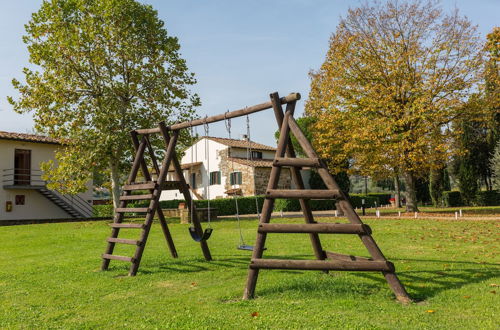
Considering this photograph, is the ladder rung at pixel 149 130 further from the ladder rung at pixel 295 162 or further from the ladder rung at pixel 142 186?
the ladder rung at pixel 295 162

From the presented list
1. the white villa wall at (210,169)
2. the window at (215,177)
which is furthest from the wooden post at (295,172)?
the window at (215,177)

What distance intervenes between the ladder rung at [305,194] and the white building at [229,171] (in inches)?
1027

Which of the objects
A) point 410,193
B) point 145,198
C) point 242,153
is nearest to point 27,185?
point 242,153

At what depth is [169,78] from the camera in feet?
77.2

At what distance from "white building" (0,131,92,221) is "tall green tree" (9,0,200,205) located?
780 cm

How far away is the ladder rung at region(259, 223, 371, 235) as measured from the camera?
5.65 metres

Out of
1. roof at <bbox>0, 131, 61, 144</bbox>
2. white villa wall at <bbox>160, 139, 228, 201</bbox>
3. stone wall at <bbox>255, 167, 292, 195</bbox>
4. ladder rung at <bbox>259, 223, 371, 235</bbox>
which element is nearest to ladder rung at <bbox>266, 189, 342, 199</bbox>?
ladder rung at <bbox>259, 223, 371, 235</bbox>

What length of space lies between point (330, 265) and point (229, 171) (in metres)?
31.9

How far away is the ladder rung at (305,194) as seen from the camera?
588cm

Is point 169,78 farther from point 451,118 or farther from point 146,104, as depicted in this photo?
point 451,118

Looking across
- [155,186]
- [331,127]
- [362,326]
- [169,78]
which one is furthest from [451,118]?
[362,326]

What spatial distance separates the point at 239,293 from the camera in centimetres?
604

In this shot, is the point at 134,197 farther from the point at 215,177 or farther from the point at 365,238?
the point at 215,177

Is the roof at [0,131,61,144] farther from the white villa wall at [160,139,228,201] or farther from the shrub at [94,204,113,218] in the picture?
the white villa wall at [160,139,228,201]
